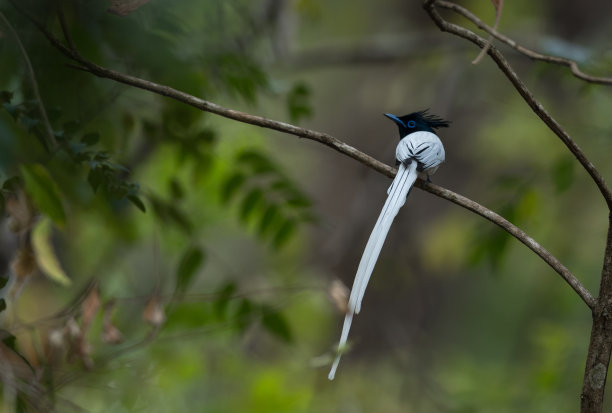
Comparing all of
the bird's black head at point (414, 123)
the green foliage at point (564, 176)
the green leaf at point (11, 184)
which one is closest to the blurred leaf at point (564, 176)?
the green foliage at point (564, 176)

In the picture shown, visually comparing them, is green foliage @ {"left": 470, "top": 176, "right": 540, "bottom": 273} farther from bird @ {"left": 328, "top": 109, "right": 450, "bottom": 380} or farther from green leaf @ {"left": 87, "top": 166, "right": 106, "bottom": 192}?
green leaf @ {"left": 87, "top": 166, "right": 106, "bottom": 192}

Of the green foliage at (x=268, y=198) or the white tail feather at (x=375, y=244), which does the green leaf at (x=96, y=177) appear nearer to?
the white tail feather at (x=375, y=244)

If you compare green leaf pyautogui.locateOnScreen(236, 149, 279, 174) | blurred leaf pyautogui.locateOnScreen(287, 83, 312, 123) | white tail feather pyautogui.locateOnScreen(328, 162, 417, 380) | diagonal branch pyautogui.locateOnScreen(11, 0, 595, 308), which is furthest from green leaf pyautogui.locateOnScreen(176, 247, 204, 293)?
diagonal branch pyautogui.locateOnScreen(11, 0, 595, 308)

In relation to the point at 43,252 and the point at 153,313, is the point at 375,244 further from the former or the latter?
the point at 43,252

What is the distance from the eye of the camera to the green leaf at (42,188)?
1.81 m

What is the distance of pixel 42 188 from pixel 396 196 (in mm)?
1025

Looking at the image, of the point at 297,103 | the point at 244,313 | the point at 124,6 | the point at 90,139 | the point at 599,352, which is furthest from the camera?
the point at 297,103

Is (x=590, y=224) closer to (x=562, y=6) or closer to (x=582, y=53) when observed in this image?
(x=582, y=53)

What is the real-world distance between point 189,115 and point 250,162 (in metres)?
0.42

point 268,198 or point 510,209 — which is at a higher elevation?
point 510,209

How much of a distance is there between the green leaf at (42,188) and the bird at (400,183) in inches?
35.8

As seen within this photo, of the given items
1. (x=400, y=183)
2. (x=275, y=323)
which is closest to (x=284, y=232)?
(x=275, y=323)

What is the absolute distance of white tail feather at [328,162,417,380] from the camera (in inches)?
61.1

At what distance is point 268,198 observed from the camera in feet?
10.3
